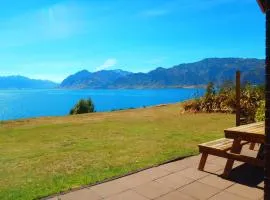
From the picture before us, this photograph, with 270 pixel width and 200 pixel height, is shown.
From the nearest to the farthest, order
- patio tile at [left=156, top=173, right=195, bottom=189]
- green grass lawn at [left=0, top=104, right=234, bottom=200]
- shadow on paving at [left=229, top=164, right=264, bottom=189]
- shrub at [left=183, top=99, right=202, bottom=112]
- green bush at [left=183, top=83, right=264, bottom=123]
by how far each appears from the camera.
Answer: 1. patio tile at [left=156, top=173, right=195, bottom=189]
2. shadow on paving at [left=229, top=164, right=264, bottom=189]
3. green grass lawn at [left=0, top=104, right=234, bottom=200]
4. green bush at [left=183, top=83, right=264, bottom=123]
5. shrub at [left=183, top=99, right=202, bottom=112]

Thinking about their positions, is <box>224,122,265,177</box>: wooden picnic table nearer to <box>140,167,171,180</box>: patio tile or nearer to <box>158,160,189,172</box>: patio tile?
<box>158,160,189,172</box>: patio tile

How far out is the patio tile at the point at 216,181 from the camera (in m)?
4.89

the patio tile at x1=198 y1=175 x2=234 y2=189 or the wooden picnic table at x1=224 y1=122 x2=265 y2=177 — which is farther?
the patio tile at x1=198 y1=175 x2=234 y2=189

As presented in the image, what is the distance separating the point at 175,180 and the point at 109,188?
1075mm

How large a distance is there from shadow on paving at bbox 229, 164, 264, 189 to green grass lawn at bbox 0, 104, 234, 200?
1297 millimetres

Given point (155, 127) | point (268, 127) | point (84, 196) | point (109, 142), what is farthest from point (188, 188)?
point (155, 127)

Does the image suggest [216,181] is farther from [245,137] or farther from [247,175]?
[245,137]

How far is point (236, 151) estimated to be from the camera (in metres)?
5.38

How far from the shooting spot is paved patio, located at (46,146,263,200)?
4.43m

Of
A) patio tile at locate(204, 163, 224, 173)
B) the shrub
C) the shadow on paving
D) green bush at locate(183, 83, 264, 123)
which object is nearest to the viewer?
the shadow on paving

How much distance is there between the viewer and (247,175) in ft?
17.6

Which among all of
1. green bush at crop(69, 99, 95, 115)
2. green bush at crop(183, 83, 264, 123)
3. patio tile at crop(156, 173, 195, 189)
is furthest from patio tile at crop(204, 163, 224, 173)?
green bush at crop(69, 99, 95, 115)

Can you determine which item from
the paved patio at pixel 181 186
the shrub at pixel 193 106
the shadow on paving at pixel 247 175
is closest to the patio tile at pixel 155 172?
the paved patio at pixel 181 186

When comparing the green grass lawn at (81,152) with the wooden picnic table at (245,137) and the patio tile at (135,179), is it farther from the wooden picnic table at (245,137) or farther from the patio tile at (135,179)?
the wooden picnic table at (245,137)
